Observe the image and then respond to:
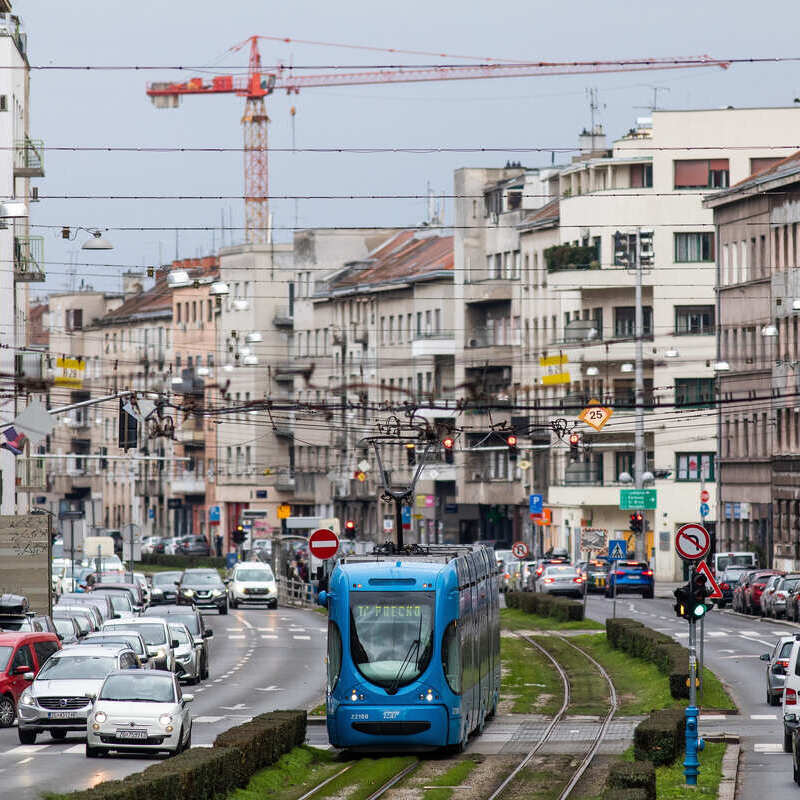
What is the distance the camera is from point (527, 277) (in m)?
124

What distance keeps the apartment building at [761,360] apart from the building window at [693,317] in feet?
23.2

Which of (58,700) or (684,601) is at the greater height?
(684,601)

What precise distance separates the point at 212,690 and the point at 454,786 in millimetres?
20793

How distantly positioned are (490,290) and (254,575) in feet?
123

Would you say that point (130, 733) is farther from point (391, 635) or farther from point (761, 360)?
point (761, 360)

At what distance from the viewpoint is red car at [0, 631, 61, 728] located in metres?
41.3

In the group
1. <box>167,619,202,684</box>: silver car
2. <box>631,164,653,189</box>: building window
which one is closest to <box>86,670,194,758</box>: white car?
<box>167,619,202,684</box>: silver car

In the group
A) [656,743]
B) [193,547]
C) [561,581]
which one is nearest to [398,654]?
[656,743]

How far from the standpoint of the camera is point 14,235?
83125mm

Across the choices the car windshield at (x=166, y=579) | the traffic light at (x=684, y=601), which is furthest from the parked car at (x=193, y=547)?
the traffic light at (x=684, y=601)

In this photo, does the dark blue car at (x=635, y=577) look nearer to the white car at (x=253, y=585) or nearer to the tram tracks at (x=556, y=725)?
the white car at (x=253, y=585)

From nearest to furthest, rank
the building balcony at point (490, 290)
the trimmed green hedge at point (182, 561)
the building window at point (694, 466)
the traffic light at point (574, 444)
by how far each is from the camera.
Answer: the traffic light at point (574, 444) < the building window at point (694, 466) < the building balcony at point (490, 290) < the trimmed green hedge at point (182, 561)

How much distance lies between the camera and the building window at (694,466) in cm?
10919

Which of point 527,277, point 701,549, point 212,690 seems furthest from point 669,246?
point 701,549
